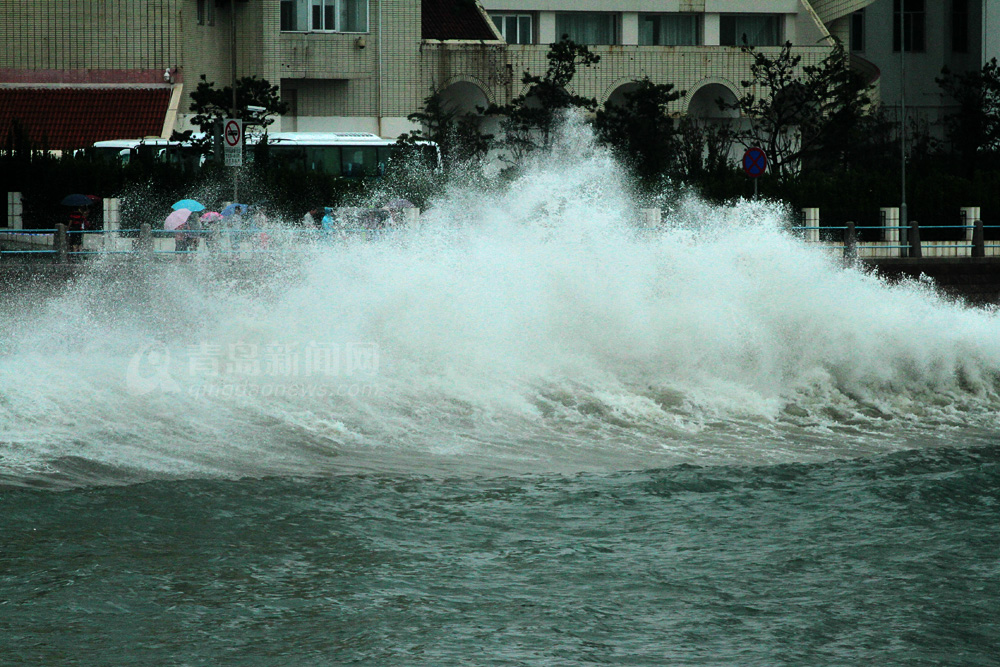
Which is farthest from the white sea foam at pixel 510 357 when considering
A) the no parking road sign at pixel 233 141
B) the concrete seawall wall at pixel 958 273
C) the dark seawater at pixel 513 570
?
the concrete seawall wall at pixel 958 273

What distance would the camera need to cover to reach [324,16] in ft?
133

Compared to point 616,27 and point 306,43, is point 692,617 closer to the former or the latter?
point 306,43

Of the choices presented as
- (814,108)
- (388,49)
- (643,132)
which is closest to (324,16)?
(388,49)

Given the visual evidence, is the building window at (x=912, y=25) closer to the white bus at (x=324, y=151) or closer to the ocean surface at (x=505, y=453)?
the white bus at (x=324, y=151)

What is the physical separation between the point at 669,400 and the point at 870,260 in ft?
35.9

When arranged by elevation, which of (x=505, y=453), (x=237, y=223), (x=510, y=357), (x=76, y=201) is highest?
(x=76, y=201)

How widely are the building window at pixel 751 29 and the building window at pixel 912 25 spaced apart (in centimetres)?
474

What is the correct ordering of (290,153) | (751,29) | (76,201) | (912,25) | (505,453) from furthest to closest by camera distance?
1. (912,25)
2. (751,29)
3. (290,153)
4. (76,201)
5. (505,453)

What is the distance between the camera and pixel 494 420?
1384 centimetres

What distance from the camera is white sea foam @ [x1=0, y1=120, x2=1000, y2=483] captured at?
1273cm

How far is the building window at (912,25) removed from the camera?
48250 mm

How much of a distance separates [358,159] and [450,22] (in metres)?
11.7

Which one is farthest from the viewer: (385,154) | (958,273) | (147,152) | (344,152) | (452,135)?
(452,135)

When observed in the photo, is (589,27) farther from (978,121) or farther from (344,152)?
(344,152)
